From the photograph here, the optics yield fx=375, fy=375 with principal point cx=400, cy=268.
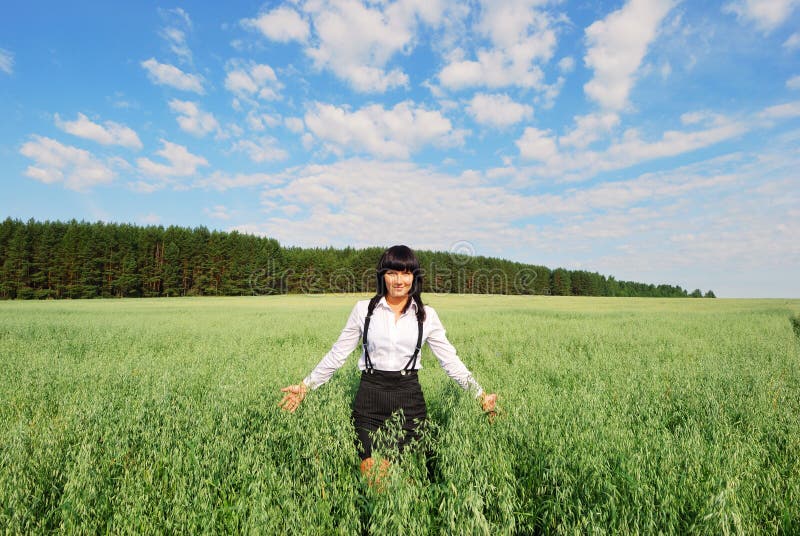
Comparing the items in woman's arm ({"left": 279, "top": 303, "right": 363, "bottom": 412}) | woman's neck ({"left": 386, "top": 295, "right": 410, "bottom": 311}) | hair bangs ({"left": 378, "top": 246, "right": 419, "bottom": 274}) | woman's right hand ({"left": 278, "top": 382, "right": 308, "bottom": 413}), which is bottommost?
woman's right hand ({"left": 278, "top": 382, "right": 308, "bottom": 413})

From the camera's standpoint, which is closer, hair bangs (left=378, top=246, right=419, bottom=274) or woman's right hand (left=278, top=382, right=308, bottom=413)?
hair bangs (left=378, top=246, right=419, bottom=274)

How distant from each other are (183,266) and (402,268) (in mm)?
74459

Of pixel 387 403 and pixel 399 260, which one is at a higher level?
pixel 399 260

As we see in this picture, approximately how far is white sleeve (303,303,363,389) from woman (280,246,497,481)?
0.03ft

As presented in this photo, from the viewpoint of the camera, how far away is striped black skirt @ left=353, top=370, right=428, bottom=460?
359 centimetres

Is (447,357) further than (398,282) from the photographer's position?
Yes

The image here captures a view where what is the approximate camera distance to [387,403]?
11.8ft

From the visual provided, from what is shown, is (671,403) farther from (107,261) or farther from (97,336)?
(107,261)

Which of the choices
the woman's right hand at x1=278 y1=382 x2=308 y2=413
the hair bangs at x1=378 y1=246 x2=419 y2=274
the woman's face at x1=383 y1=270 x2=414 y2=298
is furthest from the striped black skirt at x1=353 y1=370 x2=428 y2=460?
the hair bangs at x1=378 y1=246 x2=419 y2=274

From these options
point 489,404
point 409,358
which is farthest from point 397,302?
point 489,404

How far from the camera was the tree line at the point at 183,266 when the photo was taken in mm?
56906

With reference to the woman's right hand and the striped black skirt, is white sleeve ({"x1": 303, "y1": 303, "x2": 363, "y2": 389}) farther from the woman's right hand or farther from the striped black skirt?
the striped black skirt

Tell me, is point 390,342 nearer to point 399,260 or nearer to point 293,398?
point 399,260

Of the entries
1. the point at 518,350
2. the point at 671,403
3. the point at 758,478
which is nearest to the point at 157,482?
the point at 758,478
